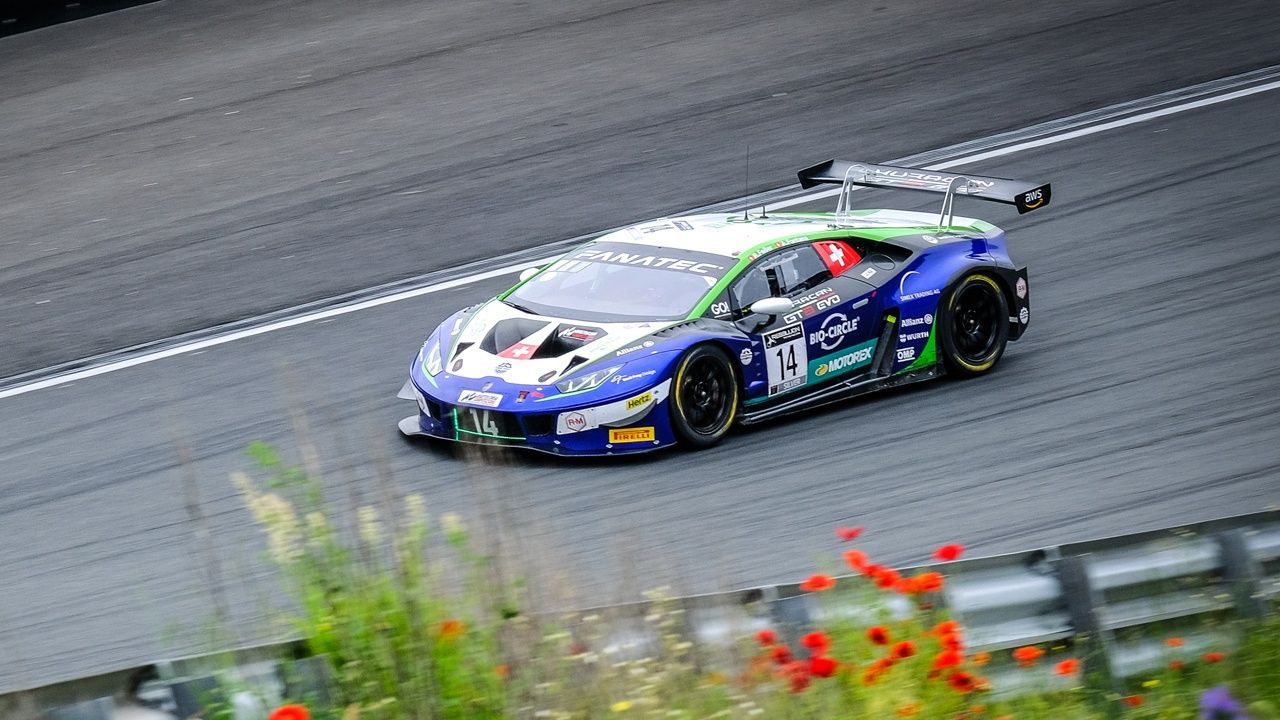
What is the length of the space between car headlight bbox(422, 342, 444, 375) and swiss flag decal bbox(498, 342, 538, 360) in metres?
0.41

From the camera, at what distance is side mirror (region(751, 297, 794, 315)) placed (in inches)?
374

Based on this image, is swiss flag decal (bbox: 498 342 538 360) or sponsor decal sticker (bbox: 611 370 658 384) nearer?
sponsor decal sticker (bbox: 611 370 658 384)

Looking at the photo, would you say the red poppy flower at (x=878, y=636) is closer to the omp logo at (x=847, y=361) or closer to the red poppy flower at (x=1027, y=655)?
the red poppy flower at (x=1027, y=655)

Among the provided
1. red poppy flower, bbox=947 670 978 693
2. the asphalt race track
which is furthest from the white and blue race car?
red poppy flower, bbox=947 670 978 693

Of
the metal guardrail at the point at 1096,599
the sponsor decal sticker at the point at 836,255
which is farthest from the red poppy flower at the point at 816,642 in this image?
the sponsor decal sticker at the point at 836,255

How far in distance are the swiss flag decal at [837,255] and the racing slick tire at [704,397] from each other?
122cm

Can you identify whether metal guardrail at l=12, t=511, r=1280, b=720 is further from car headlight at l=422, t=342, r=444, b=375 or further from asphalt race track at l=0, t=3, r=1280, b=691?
car headlight at l=422, t=342, r=444, b=375

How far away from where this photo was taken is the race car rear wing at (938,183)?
10.5m

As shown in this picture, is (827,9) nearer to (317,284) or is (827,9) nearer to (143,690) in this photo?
(317,284)

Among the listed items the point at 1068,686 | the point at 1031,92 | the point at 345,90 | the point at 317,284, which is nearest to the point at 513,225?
the point at 317,284

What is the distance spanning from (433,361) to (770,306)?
2.12 metres

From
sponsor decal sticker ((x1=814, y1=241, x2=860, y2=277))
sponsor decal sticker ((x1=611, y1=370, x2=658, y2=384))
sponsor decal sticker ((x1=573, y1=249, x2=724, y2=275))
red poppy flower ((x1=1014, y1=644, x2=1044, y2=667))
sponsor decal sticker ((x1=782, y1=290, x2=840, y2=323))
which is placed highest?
sponsor decal sticker ((x1=573, y1=249, x2=724, y2=275))

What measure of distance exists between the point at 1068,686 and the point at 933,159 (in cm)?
1062

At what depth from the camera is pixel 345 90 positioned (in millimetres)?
17359
